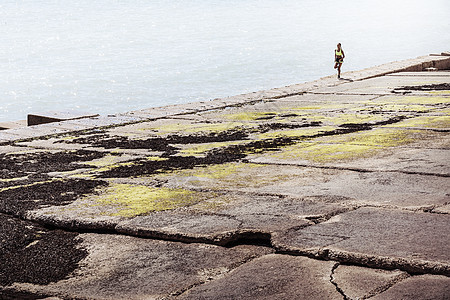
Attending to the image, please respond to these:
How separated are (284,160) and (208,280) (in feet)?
10.9

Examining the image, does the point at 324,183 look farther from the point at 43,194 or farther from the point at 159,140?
the point at 159,140

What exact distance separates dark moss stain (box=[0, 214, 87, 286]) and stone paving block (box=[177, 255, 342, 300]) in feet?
2.77

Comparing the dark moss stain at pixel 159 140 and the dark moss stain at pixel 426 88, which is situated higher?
the dark moss stain at pixel 426 88

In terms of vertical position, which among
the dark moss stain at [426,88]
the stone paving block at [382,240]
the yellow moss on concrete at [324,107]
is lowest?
the stone paving block at [382,240]

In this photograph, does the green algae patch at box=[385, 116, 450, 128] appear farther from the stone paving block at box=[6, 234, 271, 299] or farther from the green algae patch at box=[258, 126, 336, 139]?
the stone paving block at box=[6, 234, 271, 299]

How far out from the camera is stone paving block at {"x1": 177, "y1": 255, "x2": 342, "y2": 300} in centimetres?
341

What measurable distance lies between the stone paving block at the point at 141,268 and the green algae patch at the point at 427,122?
5.28m

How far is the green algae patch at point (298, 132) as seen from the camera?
8.68 meters

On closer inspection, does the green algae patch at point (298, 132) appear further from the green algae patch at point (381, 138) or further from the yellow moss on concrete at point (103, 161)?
the yellow moss on concrete at point (103, 161)

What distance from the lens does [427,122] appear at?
9164 millimetres

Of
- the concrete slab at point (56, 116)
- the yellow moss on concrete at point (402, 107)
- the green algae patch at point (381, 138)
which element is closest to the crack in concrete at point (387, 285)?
the green algae patch at point (381, 138)

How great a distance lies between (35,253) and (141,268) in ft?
2.38

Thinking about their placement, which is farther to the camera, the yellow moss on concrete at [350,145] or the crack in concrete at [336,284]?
the yellow moss on concrete at [350,145]

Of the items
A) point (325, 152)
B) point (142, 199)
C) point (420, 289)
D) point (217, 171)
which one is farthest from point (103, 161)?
point (420, 289)
